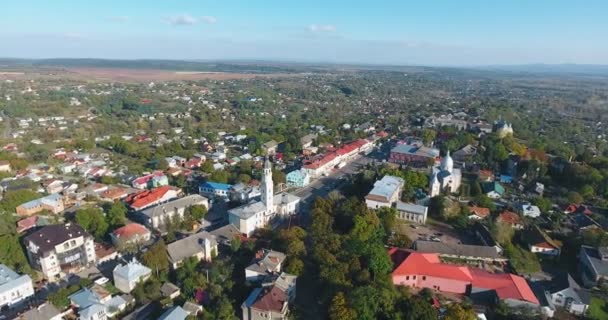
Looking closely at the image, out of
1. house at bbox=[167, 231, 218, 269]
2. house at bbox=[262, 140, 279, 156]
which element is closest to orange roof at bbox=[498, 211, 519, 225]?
house at bbox=[167, 231, 218, 269]

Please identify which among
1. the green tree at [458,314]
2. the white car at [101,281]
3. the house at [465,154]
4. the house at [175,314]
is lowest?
the white car at [101,281]

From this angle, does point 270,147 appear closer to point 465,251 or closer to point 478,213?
point 478,213

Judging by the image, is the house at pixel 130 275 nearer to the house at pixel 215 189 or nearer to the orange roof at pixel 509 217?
the house at pixel 215 189

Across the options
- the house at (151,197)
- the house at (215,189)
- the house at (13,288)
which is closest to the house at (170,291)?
the house at (13,288)

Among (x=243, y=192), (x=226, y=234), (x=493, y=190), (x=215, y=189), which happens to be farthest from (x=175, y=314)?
(x=493, y=190)

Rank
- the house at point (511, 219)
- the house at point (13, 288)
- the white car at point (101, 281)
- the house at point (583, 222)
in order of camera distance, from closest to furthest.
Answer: the house at point (13, 288) < the white car at point (101, 281) < the house at point (583, 222) < the house at point (511, 219)

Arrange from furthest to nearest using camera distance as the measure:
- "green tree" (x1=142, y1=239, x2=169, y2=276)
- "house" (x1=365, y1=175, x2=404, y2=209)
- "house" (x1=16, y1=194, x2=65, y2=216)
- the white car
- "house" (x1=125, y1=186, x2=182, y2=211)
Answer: "house" (x1=125, y1=186, x2=182, y2=211) → "house" (x1=365, y1=175, x2=404, y2=209) → "house" (x1=16, y1=194, x2=65, y2=216) → "green tree" (x1=142, y1=239, x2=169, y2=276) → the white car

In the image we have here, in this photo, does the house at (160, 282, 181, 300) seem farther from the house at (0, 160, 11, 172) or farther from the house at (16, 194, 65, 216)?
the house at (0, 160, 11, 172)
